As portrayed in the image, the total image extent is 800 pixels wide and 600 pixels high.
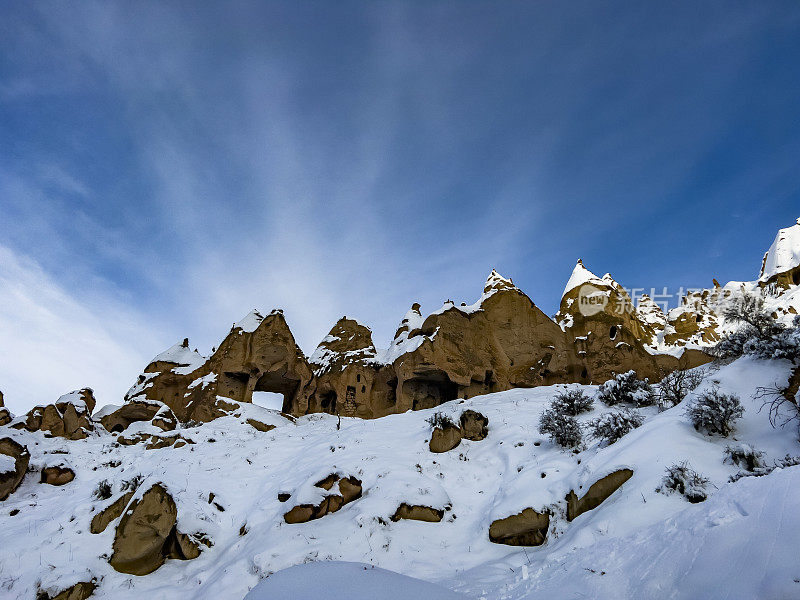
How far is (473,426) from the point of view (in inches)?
547

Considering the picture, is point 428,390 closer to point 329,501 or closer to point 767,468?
point 329,501

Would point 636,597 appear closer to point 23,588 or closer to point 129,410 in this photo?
point 23,588

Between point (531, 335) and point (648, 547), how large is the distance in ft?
95.9

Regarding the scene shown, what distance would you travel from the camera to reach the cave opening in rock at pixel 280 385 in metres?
35.2

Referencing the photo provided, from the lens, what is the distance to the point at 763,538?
10.3 ft

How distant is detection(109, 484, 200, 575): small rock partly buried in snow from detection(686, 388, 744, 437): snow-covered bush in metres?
11.2

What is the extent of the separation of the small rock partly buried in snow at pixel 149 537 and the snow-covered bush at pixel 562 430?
9.59m

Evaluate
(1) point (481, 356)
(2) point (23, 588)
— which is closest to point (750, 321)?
(2) point (23, 588)

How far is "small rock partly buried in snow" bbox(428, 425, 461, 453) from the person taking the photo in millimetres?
12852

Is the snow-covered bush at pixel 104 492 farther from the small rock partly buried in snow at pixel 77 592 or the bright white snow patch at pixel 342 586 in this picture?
the bright white snow patch at pixel 342 586

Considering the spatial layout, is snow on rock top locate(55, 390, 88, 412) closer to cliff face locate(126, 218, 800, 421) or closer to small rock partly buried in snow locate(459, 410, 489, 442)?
cliff face locate(126, 218, 800, 421)

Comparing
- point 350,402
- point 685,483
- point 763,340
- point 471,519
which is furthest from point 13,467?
point 763,340

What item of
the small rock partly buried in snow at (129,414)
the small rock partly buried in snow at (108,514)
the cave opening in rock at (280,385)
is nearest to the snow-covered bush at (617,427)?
the small rock partly buried in snow at (108,514)

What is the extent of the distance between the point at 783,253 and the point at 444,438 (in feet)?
269
